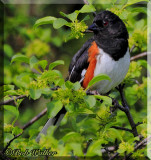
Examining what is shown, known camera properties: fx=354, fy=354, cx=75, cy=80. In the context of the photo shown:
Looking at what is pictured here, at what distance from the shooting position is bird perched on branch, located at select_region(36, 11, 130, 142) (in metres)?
3.27

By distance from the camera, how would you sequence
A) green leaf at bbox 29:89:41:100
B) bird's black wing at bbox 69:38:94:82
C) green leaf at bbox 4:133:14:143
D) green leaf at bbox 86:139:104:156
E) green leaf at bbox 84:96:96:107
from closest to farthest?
green leaf at bbox 86:139:104:156 → green leaf at bbox 29:89:41:100 → green leaf at bbox 84:96:96:107 → green leaf at bbox 4:133:14:143 → bird's black wing at bbox 69:38:94:82

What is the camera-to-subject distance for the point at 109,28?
11.1 ft

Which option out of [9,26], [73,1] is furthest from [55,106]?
[73,1]

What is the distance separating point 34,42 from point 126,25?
1.72m

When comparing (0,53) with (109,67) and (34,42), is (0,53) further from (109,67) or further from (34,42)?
(109,67)

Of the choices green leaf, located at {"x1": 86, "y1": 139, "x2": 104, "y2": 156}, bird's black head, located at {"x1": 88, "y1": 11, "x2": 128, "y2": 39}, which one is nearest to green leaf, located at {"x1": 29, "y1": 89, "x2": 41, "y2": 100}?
green leaf, located at {"x1": 86, "y1": 139, "x2": 104, "y2": 156}

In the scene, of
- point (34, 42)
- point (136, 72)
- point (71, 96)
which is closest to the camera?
point (71, 96)

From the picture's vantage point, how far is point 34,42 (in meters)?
4.91

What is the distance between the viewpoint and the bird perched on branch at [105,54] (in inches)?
129

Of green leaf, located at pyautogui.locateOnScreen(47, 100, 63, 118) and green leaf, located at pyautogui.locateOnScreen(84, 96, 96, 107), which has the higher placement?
green leaf, located at pyautogui.locateOnScreen(84, 96, 96, 107)

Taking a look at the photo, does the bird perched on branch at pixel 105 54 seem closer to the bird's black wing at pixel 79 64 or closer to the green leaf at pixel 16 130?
the bird's black wing at pixel 79 64

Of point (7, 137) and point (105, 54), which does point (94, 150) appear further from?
point (105, 54)

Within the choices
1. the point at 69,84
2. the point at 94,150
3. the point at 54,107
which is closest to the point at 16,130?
the point at 54,107

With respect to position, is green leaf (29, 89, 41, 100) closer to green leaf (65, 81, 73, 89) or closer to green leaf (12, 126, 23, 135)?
green leaf (65, 81, 73, 89)
